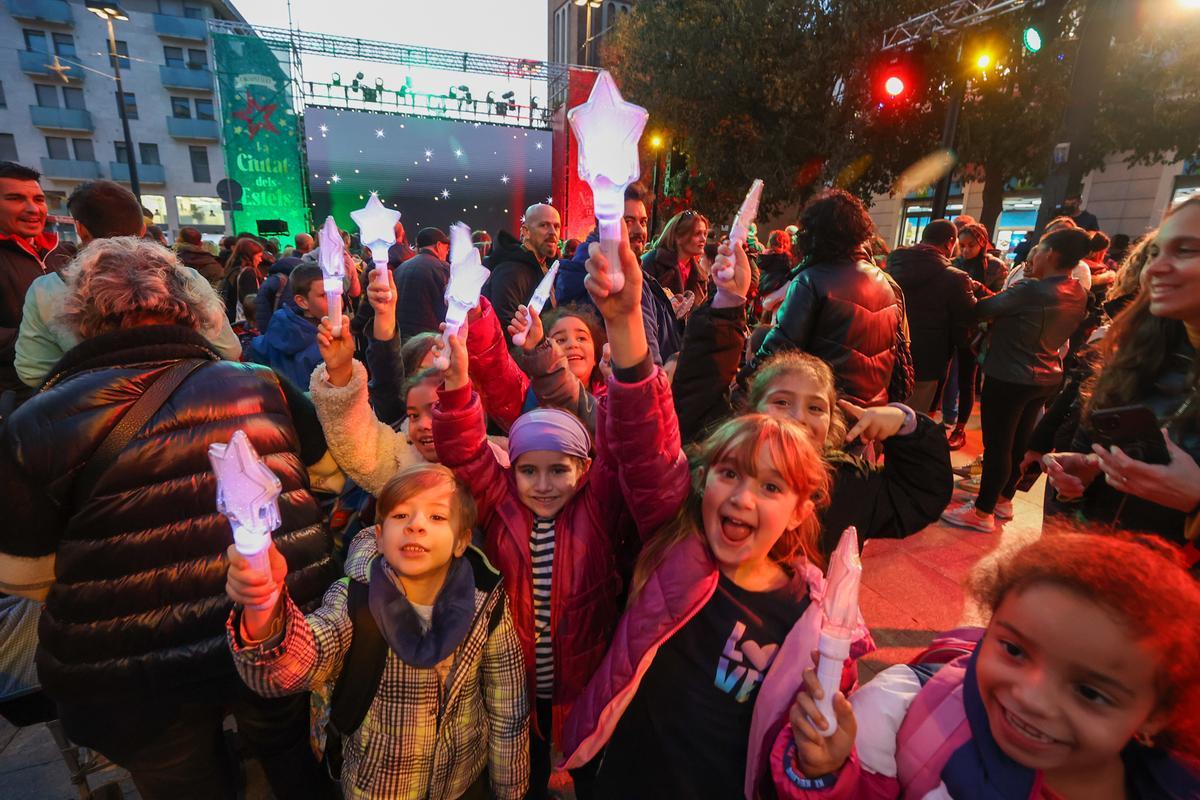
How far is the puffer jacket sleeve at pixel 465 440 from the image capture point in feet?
4.86

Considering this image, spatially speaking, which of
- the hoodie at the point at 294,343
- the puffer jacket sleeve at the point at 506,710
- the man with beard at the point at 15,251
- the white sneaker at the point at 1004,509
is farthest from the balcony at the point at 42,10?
the white sneaker at the point at 1004,509

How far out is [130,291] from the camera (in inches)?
53.1

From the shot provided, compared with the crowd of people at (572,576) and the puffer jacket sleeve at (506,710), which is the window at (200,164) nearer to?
the crowd of people at (572,576)

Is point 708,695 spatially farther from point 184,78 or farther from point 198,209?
point 184,78

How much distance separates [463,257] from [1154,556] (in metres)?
1.52

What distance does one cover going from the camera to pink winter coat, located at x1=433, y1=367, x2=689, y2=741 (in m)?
1.44

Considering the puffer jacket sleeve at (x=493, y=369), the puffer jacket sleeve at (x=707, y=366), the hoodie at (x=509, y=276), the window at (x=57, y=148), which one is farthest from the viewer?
the window at (x=57, y=148)

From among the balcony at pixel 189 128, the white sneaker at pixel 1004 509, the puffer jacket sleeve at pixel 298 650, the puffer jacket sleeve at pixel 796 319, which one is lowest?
the white sneaker at pixel 1004 509

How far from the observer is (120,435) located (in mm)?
1216

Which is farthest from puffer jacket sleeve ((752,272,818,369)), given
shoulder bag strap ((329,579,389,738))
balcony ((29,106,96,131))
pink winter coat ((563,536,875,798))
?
balcony ((29,106,96,131))

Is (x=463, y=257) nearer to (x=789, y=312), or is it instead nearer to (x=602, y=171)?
(x=602, y=171)

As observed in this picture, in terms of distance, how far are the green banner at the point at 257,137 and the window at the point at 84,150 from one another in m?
21.7

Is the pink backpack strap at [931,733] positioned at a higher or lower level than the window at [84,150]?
lower

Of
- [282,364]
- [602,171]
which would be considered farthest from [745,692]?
[282,364]
